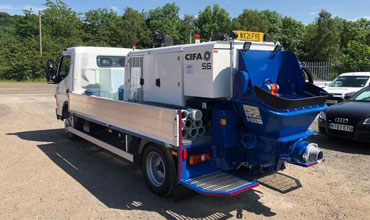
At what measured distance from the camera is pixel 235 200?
455 centimetres

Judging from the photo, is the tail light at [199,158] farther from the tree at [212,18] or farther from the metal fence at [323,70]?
the tree at [212,18]

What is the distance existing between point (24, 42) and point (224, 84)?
43.5 m

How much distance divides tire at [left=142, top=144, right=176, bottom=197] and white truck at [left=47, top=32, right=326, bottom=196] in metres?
0.01

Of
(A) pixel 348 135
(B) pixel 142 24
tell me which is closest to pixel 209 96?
(A) pixel 348 135

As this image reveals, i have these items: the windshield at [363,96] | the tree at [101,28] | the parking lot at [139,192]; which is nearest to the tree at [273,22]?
the tree at [101,28]

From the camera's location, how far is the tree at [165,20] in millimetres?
57531

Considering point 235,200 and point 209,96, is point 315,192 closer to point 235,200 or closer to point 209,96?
point 235,200

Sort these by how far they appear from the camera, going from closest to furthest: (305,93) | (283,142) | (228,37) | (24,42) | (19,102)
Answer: (283,142) → (228,37) → (305,93) → (19,102) → (24,42)

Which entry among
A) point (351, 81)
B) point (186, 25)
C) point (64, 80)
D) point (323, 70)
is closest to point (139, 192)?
point (64, 80)

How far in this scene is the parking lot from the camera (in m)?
4.18

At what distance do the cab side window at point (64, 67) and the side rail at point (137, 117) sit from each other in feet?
6.44

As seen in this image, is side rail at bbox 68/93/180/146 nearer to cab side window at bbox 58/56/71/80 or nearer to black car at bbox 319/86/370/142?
cab side window at bbox 58/56/71/80

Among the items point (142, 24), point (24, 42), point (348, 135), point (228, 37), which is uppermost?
point (142, 24)

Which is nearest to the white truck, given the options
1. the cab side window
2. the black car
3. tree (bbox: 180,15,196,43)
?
the black car
